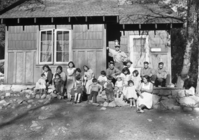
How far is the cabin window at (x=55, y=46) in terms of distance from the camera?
10805 mm

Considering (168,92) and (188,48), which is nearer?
(168,92)

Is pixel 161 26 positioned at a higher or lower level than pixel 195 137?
higher

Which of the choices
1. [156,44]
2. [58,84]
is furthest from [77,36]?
[156,44]

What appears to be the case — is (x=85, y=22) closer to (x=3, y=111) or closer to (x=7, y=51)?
(x=7, y=51)

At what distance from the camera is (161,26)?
11.5 m

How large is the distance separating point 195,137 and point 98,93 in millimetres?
4075

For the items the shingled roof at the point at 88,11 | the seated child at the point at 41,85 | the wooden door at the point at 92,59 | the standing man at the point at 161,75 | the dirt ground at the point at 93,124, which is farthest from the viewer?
the wooden door at the point at 92,59

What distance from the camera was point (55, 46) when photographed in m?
10.8

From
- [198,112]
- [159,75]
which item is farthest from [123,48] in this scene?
[198,112]

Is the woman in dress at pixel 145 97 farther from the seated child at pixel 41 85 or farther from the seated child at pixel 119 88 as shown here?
the seated child at pixel 41 85

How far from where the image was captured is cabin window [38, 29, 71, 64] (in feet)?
35.4

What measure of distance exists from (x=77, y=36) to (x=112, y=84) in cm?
340

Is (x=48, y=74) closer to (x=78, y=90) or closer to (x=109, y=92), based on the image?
(x=78, y=90)

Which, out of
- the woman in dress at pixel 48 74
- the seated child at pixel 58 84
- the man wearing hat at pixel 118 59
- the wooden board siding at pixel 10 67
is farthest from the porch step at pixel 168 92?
the wooden board siding at pixel 10 67
